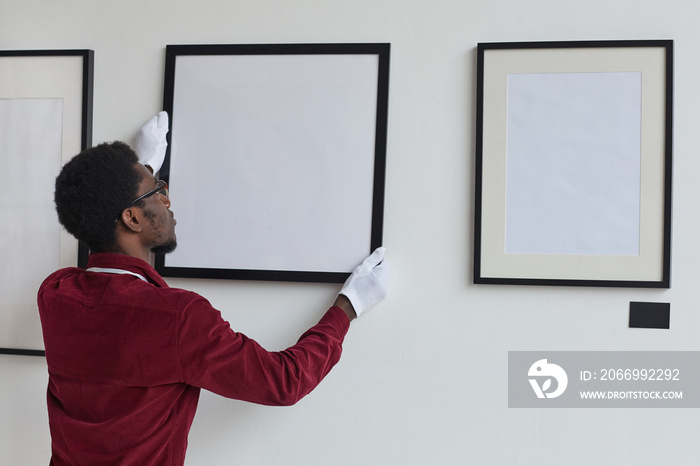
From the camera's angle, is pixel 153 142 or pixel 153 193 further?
pixel 153 142

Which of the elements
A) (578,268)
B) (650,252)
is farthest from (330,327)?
(650,252)

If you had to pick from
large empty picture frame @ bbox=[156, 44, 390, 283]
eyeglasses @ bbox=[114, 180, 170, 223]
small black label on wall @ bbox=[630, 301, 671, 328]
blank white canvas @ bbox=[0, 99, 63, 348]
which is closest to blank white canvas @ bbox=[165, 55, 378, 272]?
large empty picture frame @ bbox=[156, 44, 390, 283]

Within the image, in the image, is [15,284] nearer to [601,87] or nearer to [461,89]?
[461,89]

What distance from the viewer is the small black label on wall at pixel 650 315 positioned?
1.22 m

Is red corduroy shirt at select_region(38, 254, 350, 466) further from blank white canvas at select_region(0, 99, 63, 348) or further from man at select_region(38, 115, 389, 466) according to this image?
blank white canvas at select_region(0, 99, 63, 348)

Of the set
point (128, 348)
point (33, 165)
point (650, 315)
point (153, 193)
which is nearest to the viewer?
point (128, 348)

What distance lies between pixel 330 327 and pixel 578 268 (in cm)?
55

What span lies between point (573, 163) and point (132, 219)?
92 centimetres

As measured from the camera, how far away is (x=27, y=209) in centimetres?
141

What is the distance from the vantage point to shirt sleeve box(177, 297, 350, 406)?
0.97 meters

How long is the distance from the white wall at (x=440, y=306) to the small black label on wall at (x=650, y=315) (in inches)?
0.6

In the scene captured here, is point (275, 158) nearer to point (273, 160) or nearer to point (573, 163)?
point (273, 160)

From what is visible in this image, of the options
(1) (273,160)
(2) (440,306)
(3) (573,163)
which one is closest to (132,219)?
(1) (273,160)

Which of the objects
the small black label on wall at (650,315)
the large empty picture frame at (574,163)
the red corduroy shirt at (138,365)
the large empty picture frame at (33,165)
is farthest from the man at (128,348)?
the small black label on wall at (650,315)
